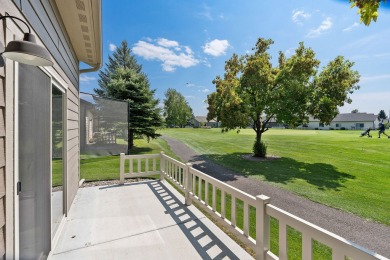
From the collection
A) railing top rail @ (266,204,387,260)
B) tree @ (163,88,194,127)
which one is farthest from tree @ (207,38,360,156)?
tree @ (163,88,194,127)

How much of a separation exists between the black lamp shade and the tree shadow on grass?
22.1 feet

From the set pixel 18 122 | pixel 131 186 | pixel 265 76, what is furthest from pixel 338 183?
pixel 18 122

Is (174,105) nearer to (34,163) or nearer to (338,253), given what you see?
(34,163)

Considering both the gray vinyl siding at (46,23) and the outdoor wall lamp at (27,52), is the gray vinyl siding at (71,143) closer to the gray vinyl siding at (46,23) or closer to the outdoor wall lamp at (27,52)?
the gray vinyl siding at (46,23)

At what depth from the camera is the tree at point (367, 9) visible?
148 centimetres

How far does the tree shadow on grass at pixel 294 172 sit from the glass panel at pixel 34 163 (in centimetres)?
589

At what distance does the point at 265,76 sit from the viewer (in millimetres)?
10086

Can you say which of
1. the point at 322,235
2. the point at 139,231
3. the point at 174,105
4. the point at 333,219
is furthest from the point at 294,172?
the point at 174,105

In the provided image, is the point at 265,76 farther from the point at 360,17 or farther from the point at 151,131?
the point at 360,17

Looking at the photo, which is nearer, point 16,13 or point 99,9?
point 16,13

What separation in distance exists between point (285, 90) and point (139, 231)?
9465 millimetres

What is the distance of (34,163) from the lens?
1909 mm

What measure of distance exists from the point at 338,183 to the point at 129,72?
12.3 m

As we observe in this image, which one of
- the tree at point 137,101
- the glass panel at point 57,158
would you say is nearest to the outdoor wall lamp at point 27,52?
the glass panel at point 57,158
